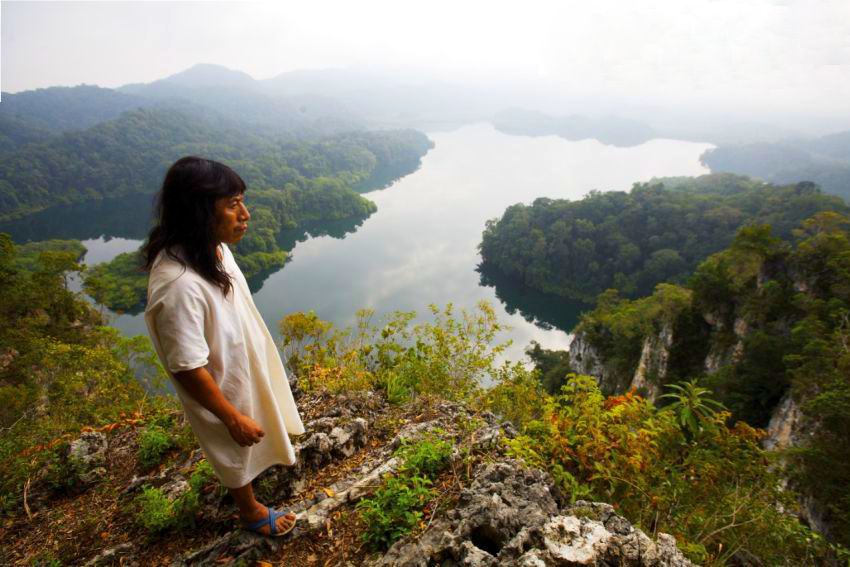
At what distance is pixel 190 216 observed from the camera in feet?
4.59

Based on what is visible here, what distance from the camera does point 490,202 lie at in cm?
6053

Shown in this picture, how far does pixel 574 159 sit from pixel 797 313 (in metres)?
105

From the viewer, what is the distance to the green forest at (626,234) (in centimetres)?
3438

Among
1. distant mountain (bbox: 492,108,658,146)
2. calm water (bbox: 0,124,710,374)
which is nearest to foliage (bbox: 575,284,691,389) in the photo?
calm water (bbox: 0,124,710,374)

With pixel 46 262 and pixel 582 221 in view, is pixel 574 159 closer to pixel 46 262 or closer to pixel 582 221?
pixel 582 221

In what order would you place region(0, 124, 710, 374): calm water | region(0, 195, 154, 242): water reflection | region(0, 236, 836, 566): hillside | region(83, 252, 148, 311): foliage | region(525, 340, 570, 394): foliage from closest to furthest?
1. region(0, 236, 836, 566): hillside
2. region(525, 340, 570, 394): foliage
3. region(83, 252, 148, 311): foliage
4. region(0, 124, 710, 374): calm water
5. region(0, 195, 154, 242): water reflection

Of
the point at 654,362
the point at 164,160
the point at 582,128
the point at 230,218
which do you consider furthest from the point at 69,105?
A: the point at 230,218

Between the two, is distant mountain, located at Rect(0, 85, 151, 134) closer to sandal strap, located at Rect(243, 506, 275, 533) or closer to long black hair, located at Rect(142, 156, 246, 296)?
long black hair, located at Rect(142, 156, 246, 296)

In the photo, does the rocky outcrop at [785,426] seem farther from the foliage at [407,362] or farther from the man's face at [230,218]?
the man's face at [230,218]

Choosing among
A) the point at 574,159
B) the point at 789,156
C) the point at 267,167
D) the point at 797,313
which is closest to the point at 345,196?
the point at 267,167

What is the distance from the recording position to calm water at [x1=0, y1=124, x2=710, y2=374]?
97.8 ft

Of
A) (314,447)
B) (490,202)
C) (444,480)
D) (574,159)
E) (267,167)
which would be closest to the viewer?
(444,480)

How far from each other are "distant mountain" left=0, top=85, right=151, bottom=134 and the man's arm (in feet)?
508

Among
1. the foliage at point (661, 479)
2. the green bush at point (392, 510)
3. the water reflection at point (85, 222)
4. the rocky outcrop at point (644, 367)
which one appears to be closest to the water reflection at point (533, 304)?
the rocky outcrop at point (644, 367)
